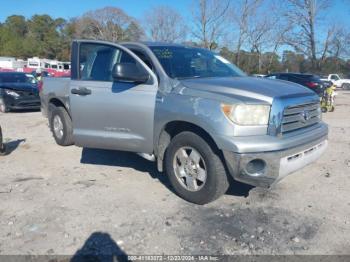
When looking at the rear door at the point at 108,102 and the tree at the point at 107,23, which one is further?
the tree at the point at 107,23

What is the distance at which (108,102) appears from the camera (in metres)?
4.80

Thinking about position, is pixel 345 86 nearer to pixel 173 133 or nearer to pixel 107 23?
pixel 107 23

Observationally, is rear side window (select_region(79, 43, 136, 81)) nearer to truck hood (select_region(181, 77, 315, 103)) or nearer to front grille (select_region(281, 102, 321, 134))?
truck hood (select_region(181, 77, 315, 103))

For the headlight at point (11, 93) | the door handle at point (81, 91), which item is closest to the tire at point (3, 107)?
the headlight at point (11, 93)

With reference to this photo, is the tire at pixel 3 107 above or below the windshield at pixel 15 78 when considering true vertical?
below

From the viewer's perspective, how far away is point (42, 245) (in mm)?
3381

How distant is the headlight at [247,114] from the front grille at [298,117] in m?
0.24

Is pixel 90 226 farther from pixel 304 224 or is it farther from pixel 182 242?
pixel 304 224

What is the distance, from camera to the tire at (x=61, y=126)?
712cm


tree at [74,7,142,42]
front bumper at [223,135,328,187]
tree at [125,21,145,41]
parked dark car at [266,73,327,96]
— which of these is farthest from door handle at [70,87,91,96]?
tree at [74,7,142,42]

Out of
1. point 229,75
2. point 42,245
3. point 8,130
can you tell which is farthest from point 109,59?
point 8,130

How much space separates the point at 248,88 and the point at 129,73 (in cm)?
142

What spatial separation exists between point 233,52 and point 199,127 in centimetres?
3037

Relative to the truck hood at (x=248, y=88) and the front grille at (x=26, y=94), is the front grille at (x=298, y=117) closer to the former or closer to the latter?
the truck hood at (x=248, y=88)
